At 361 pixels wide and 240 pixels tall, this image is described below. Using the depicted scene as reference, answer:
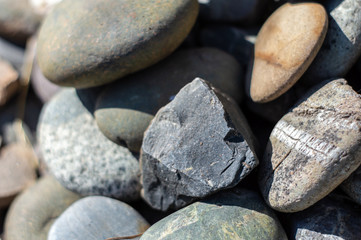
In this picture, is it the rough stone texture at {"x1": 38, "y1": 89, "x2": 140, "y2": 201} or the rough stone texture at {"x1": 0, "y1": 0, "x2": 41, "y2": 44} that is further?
the rough stone texture at {"x1": 0, "y1": 0, "x2": 41, "y2": 44}

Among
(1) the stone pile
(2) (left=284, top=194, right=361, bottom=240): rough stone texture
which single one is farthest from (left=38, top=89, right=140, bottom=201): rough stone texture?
(2) (left=284, top=194, right=361, bottom=240): rough stone texture

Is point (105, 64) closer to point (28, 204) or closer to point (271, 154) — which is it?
point (271, 154)

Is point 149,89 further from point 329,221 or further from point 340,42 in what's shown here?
point 329,221

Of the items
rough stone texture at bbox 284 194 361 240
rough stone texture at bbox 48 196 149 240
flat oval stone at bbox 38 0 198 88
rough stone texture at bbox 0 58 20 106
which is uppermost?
flat oval stone at bbox 38 0 198 88

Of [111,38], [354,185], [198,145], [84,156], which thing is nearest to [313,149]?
[354,185]

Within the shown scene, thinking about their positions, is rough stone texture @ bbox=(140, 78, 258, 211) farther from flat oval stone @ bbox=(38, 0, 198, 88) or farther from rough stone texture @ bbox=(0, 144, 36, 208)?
rough stone texture @ bbox=(0, 144, 36, 208)

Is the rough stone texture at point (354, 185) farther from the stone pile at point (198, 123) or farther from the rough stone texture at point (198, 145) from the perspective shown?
the rough stone texture at point (198, 145)

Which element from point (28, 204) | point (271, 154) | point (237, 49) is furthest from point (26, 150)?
point (271, 154)
